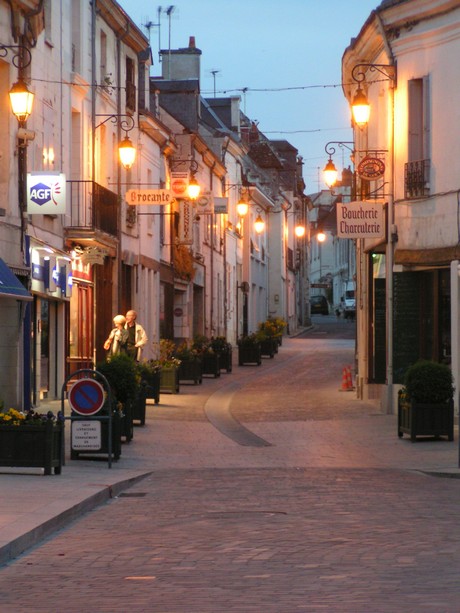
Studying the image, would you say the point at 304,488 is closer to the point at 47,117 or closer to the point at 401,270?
the point at 401,270

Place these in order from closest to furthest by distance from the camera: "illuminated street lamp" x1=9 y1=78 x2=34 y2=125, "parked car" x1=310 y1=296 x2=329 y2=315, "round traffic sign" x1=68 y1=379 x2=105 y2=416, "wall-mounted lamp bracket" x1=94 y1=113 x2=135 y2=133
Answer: "round traffic sign" x1=68 y1=379 x2=105 y2=416 → "illuminated street lamp" x1=9 y1=78 x2=34 y2=125 → "wall-mounted lamp bracket" x1=94 y1=113 x2=135 y2=133 → "parked car" x1=310 y1=296 x2=329 y2=315

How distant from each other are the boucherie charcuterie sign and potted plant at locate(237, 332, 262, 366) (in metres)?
18.0

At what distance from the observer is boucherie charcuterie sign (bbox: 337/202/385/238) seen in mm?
23719

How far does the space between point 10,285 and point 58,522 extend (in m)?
10.1

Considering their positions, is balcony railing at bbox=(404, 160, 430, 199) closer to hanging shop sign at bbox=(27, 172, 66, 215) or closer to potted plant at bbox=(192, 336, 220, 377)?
hanging shop sign at bbox=(27, 172, 66, 215)

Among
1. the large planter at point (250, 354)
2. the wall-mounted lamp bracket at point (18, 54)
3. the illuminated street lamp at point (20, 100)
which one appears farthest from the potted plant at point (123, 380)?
the large planter at point (250, 354)

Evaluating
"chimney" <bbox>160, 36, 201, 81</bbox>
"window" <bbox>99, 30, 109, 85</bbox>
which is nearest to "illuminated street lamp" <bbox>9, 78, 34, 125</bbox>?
"window" <bbox>99, 30, 109, 85</bbox>

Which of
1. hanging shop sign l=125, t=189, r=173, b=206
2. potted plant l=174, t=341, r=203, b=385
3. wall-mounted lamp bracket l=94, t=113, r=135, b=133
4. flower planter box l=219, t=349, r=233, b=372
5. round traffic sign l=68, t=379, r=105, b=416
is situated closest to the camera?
round traffic sign l=68, t=379, r=105, b=416

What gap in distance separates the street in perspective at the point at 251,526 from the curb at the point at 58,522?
0.06 metres

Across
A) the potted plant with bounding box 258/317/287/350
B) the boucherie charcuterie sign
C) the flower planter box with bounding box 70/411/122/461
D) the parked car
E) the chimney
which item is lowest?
the flower planter box with bounding box 70/411/122/461

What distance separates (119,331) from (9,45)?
613 centimetres

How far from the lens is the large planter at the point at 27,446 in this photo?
14.0 metres

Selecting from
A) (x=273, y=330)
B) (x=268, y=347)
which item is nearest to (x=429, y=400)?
(x=268, y=347)

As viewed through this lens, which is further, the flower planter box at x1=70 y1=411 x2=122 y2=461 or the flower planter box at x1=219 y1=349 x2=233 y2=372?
the flower planter box at x1=219 y1=349 x2=233 y2=372
